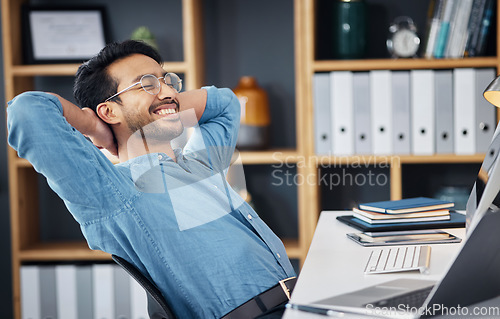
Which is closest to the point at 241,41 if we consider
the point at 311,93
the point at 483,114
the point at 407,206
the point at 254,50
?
the point at 254,50

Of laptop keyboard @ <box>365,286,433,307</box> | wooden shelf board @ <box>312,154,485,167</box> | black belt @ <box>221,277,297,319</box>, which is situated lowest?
black belt @ <box>221,277,297,319</box>

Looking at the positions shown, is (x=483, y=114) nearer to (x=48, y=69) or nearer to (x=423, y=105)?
(x=423, y=105)

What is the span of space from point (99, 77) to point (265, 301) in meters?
0.75

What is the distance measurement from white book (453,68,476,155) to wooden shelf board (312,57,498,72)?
0.11 feet

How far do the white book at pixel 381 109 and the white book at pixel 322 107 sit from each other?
7.1 inches

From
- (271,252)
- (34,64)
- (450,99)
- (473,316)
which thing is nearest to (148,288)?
(271,252)

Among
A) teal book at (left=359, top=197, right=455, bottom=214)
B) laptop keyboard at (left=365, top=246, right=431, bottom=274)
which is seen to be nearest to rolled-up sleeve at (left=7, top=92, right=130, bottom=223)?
laptop keyboard at (left=365, top=246, right=431, bottom=274)

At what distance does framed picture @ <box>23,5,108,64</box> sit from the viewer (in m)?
2.56

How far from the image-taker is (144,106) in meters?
1.50

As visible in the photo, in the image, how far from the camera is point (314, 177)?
2363mm

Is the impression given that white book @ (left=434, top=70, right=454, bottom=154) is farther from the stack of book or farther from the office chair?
the office chair

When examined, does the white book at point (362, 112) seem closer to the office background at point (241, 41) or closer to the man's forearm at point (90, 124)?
the office background at point (241, 41)

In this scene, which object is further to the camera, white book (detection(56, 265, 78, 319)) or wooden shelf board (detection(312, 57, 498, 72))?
white book (detection(56, 265, 78, 319))

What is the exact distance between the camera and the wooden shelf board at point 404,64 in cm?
225
